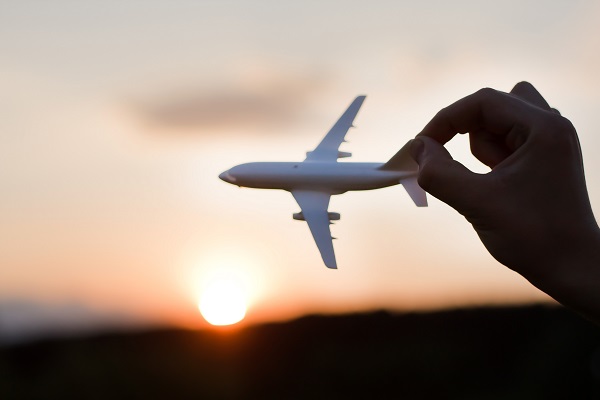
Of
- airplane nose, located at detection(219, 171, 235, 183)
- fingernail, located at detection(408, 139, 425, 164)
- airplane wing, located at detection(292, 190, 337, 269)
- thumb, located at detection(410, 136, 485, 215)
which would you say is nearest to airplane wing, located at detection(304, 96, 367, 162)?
airplane wing, located at detection(292, 190, 337, 269)

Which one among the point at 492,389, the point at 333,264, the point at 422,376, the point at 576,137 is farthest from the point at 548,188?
the point at 492,389

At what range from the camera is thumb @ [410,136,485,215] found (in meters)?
6.68

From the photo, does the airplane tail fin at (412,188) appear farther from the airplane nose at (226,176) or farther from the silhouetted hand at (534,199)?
the airplane nose at (226,176)

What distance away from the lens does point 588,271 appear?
6633mm

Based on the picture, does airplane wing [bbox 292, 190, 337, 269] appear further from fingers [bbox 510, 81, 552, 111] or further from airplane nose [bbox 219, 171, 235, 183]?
fingers [bbox 510, 81, 552, 111]

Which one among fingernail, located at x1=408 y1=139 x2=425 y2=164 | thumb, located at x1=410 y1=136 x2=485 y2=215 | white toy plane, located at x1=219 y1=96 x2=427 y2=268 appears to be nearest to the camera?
thumb, located at x1=410 y1=136 x2=485 y2=215

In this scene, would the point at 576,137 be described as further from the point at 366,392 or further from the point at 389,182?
the point at 366,392

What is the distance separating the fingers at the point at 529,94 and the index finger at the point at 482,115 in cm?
33

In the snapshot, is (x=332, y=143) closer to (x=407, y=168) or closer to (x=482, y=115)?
(x=407, y=168)

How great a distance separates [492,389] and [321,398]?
1445cm

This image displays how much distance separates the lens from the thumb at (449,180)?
263 inches

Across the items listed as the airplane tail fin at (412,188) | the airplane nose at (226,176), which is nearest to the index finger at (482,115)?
the airplane tail fin at (412,188)

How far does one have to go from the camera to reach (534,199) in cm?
664

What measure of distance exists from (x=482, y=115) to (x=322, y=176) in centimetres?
398
